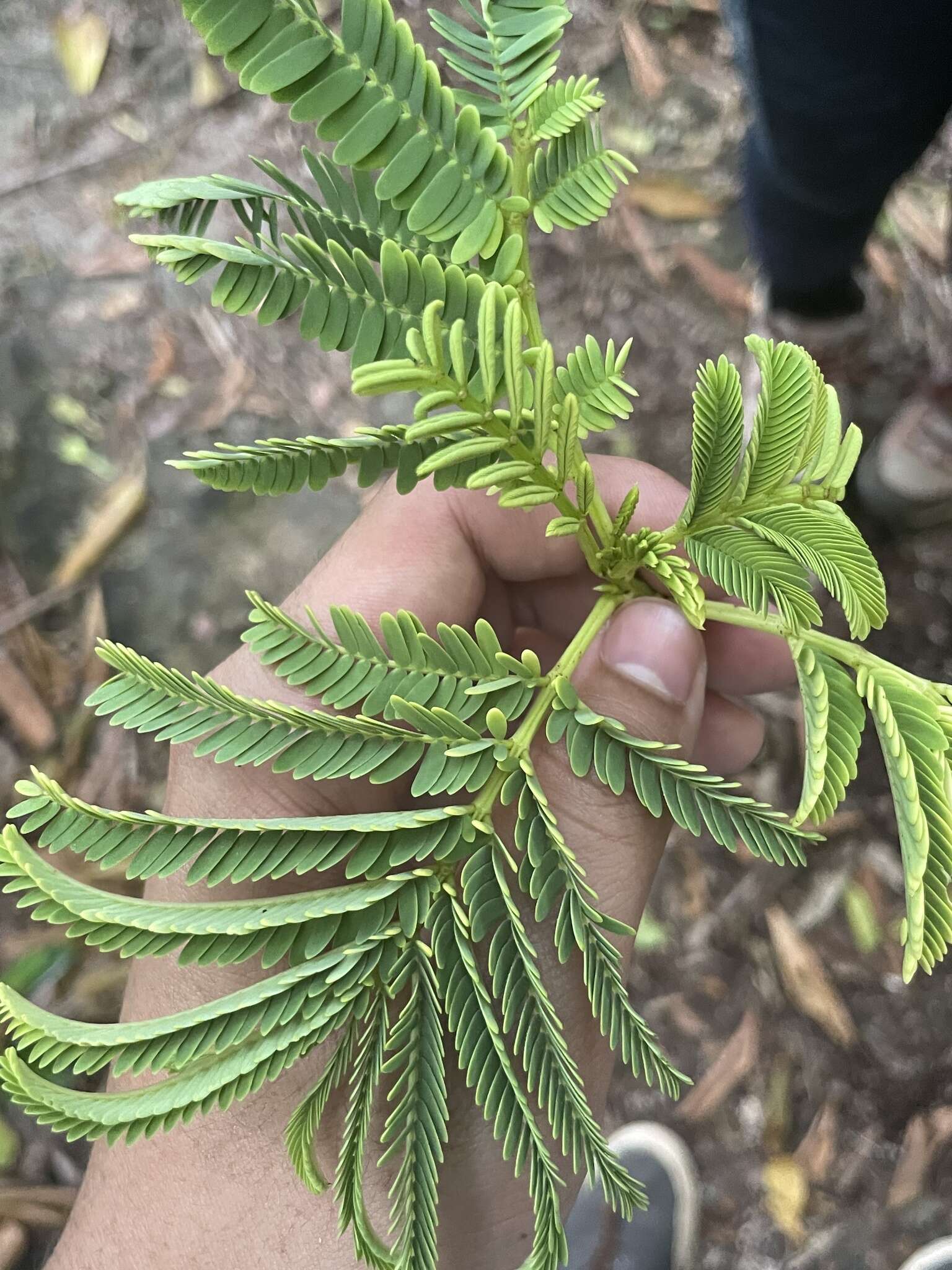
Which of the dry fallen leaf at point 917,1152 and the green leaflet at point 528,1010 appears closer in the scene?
the green leaflet at point 528,1010

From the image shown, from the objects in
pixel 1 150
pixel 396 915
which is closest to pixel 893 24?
pixel 396 915

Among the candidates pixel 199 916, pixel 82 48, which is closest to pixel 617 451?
pixel 199 916

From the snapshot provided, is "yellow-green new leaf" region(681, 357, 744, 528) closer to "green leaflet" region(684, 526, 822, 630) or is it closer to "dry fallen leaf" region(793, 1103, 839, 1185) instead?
"green leaflet" region(684, 526, 822, 630)

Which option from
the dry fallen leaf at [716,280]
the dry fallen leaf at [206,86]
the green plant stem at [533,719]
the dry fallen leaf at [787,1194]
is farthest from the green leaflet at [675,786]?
the dry fallen leaf at [206,86]

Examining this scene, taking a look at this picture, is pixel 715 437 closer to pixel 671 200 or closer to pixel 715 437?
pixel 715 437

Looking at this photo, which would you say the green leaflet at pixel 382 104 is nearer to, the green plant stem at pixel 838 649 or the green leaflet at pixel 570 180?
the green leaflet at pixel 570 180

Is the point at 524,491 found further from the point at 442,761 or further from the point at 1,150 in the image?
the point at 1,150
